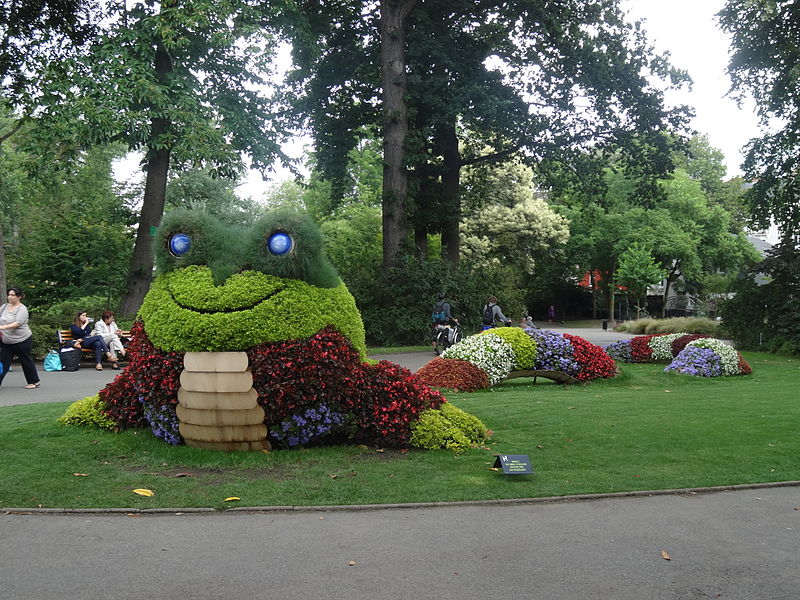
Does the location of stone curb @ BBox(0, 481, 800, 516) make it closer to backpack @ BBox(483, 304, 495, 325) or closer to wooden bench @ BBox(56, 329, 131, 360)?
backpack @ BBox(483, 304, 495, 325)

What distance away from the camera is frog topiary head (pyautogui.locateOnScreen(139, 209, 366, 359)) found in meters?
6.92

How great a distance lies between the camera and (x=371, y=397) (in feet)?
24.8

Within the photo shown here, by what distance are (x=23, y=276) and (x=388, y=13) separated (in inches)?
665

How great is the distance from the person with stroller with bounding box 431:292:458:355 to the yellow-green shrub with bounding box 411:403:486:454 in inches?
495

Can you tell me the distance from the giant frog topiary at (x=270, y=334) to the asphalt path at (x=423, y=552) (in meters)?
1.69

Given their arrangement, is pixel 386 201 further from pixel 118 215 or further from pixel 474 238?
pixel 474 238

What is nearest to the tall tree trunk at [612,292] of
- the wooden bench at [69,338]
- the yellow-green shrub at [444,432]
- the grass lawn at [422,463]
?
the wooden bench at [69,338]

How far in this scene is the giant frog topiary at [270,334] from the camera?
693 cm

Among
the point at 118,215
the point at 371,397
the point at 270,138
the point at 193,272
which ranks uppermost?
the point at 270,138

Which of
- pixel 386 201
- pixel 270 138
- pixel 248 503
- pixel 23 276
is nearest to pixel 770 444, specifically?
pixel 248 503


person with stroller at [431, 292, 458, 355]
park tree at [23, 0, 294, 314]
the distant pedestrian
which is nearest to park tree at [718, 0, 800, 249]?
person with stroller at [431, 292, 458, 355]

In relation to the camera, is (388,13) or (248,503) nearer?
(248,503)

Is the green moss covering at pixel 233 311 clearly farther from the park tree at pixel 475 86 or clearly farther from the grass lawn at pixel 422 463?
the park tree at pixel 475 86

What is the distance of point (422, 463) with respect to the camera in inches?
277
